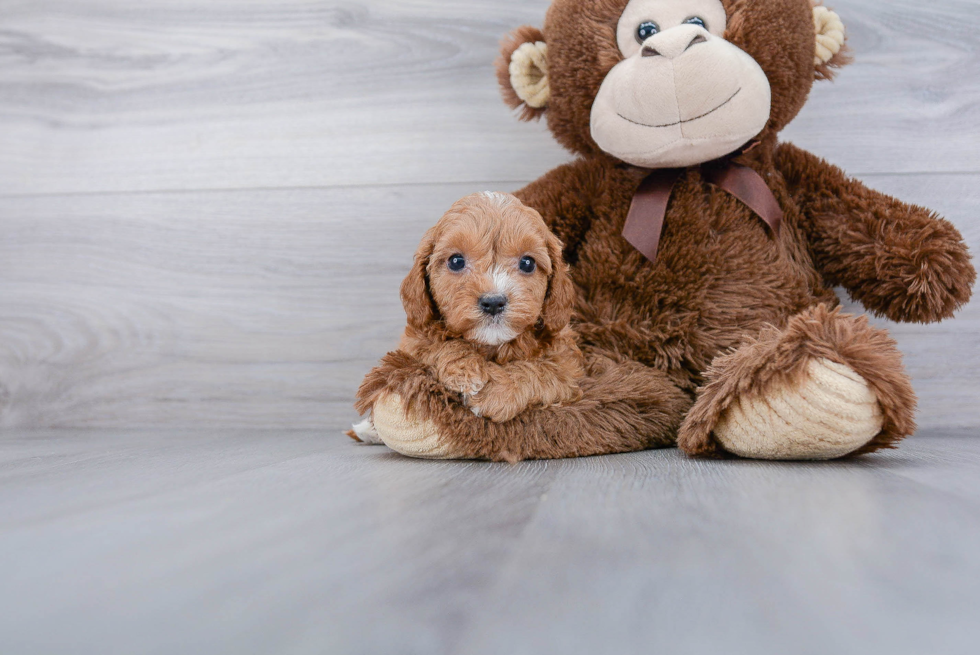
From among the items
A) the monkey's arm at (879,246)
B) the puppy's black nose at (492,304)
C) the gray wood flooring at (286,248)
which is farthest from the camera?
the monkey's arm at (879,246)

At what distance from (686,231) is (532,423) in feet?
1.05

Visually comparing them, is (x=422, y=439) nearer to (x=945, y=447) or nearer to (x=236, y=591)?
(x=236, y=591)

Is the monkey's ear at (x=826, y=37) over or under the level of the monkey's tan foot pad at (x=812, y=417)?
over

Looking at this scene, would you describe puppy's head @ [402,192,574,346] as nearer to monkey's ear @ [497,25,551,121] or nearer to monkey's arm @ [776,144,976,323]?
monkey's ear @ [497,25,551,121]

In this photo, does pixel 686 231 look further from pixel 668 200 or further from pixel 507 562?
pixel 507 562

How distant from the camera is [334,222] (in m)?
1.16

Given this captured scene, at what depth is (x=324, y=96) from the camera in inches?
46.1

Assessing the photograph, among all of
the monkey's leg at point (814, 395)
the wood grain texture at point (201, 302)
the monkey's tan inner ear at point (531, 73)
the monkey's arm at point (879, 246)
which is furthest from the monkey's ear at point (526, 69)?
the monkey's leg at point (814, 395)

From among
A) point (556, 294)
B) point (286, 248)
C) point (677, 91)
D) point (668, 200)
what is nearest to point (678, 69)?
point (677, 91)

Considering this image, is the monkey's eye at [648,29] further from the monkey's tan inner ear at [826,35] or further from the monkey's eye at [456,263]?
the monkey's eye at [456,263]

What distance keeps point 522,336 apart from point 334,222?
539 millimetres

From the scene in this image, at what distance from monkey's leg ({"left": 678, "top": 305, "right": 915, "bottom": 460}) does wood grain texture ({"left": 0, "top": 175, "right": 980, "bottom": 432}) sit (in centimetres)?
60

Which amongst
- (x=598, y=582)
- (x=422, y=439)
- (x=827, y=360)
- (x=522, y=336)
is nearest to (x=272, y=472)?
(x=422, y=439)

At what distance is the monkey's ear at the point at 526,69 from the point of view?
91cm
